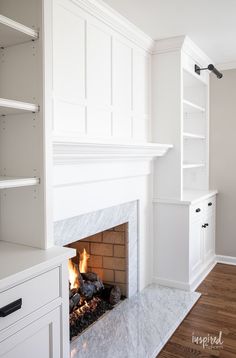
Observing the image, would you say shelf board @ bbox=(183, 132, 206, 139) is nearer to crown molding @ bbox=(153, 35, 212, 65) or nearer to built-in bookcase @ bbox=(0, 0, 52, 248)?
crown molding @ bbox=(153, 35, 212, 65)

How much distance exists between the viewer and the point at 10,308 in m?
1.35

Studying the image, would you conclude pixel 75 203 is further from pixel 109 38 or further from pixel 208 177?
pixel 208 177

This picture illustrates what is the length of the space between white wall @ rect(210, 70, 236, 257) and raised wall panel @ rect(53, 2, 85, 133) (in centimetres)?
228

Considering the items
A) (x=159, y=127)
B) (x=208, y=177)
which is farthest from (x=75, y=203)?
(x=208, y=177)

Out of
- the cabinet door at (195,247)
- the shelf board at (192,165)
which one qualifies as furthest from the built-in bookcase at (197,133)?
the cabinet door at (195,247)

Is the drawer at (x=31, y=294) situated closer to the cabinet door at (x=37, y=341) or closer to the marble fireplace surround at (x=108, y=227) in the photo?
the cabinet door at (x=37, y=341)

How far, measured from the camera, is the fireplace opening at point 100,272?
9.38ft

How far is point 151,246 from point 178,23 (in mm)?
2063

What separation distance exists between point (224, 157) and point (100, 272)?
6.74ft

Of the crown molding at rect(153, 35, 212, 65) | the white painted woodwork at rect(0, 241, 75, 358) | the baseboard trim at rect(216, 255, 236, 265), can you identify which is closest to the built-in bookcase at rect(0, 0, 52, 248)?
the white painted woodwork at rect(0, 241, 75, 358)

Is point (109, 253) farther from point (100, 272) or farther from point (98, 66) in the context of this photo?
point (98, 66)

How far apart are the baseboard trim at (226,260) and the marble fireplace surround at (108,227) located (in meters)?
1.47

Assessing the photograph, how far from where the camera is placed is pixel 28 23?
5.74 ft

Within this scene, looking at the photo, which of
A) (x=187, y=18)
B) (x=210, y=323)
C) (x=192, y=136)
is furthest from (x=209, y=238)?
(x=187, y=18)
